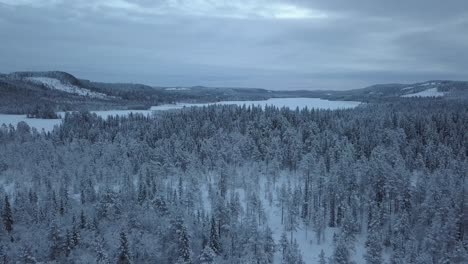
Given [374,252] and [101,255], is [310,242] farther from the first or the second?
[101,255]

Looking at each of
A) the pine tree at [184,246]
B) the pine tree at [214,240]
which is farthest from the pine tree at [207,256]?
the pine tree at [214,240]

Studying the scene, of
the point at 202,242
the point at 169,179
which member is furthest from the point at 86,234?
the point at 169,179

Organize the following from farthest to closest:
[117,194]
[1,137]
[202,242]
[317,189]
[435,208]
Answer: [1,137], [317,189], [117,194], [435,208], [202,242]

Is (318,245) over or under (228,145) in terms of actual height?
under

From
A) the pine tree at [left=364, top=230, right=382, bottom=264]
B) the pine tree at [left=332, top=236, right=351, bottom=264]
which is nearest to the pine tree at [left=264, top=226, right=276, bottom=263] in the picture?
the pine tree at [left=332, top=236, right=351, bottom=264]

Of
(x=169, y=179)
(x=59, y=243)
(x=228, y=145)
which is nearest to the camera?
(x=59, y=243)

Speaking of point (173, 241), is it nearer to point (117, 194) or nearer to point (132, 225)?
point (132, 225)

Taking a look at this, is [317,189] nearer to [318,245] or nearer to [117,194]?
[318,245]

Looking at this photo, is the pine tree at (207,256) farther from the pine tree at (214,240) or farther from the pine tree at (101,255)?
the pine tree at (101,255)

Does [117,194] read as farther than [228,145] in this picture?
No
